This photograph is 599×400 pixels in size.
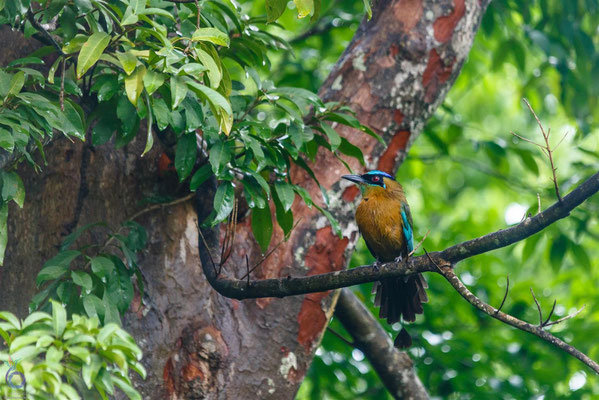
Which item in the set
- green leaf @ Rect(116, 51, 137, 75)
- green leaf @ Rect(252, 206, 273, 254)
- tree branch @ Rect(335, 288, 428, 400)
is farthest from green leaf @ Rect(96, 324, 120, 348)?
tree branch @ Rect(335, 288, 428, 400)

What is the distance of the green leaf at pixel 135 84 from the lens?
2.38 metres

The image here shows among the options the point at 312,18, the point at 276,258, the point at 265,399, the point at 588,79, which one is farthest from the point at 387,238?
the point at 588,79

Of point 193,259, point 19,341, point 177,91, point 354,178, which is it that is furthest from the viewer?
point 354,178

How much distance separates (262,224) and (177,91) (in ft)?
3.33

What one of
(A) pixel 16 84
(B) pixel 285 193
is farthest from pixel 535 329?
(A) pixel 16 84

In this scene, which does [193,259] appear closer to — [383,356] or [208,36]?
[208,36]

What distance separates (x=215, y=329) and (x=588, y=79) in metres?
3.68

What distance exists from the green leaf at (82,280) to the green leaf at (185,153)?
0.55m

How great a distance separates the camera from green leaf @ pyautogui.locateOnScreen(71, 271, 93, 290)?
8.98 feet

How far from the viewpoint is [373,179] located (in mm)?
4012

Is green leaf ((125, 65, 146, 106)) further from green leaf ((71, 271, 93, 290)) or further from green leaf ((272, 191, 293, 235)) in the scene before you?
green leaf ((272, 191, 293, 235))

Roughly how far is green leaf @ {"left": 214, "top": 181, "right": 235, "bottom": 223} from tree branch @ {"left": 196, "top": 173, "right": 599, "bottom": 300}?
0.28 m

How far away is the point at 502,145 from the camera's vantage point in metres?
5.19

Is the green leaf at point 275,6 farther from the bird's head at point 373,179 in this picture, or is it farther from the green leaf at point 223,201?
the bird's head at point 373,179
